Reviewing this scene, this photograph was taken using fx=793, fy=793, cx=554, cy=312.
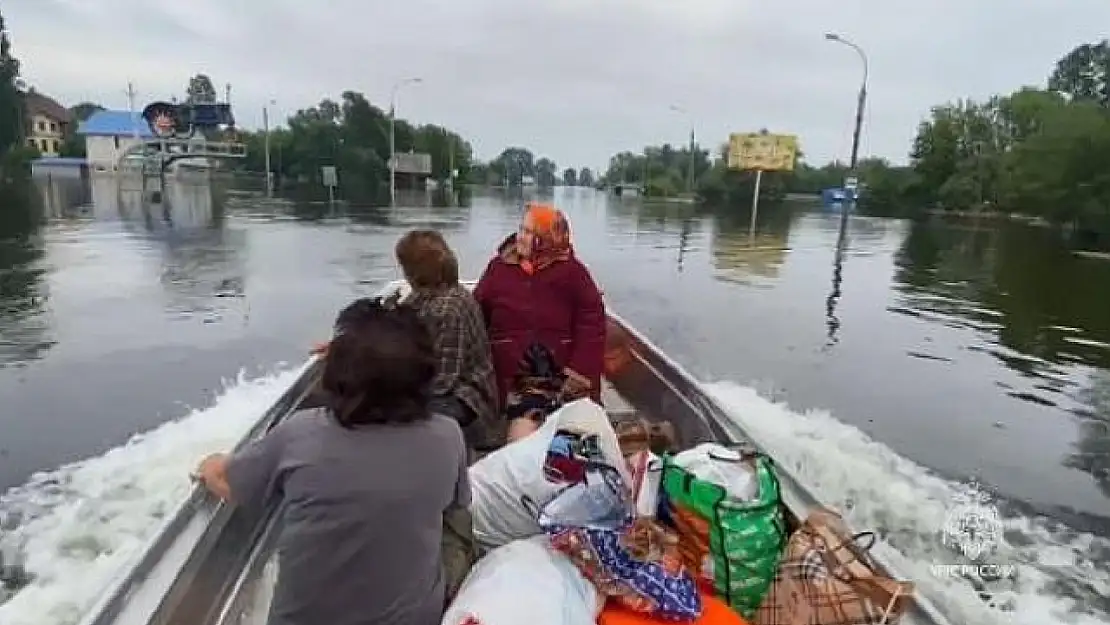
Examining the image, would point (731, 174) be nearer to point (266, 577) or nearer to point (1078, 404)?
point (1078, 404)

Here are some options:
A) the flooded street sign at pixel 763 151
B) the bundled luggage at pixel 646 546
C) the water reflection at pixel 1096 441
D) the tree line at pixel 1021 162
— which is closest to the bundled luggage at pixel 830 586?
the bundled luggage at pixel 646 546

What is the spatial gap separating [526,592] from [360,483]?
52cm

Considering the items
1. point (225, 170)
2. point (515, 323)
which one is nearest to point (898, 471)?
point (515, 323)

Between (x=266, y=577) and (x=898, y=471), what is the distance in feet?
13.8

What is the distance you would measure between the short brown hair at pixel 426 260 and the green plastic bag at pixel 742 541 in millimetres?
1482

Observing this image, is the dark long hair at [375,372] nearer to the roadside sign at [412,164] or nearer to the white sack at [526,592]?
the white sack at [526,592]

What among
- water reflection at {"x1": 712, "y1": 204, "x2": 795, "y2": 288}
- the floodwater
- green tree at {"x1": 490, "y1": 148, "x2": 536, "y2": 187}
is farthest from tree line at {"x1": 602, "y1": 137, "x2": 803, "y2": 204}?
the floodwater

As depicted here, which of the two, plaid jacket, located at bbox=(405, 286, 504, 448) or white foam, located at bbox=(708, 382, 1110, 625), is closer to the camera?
plaid jacket, located at bbox=(405, 286, 504, 448)

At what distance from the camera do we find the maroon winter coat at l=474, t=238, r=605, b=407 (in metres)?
3.94

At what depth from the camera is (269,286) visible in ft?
39.3

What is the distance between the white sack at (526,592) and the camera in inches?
74.2

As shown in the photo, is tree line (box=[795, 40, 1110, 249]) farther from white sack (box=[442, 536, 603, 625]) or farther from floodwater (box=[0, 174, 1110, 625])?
white sack (box=[442, 536, 603, 625])

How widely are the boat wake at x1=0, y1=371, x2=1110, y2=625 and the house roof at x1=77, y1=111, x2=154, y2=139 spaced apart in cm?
7928

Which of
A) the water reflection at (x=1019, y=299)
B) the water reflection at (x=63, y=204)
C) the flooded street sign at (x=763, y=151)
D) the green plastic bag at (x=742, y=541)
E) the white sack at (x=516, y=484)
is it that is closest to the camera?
the green plastic bag at (x=742, y=541)
